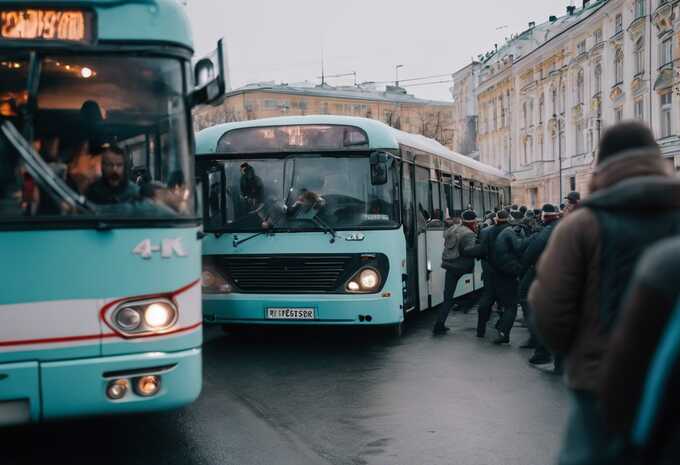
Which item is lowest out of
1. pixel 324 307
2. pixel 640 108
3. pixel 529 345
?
pixel 529 345

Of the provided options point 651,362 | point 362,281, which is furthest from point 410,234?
point 651,362

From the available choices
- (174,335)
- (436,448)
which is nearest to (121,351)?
(174,335)

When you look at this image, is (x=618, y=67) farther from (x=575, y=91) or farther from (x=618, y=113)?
(x=575, y=91)

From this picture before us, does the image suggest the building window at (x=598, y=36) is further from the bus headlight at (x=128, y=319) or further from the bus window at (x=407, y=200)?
the bus headlight at (x=128, y=319)

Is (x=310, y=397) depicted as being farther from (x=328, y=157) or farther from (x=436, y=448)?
(x=328, y=157)

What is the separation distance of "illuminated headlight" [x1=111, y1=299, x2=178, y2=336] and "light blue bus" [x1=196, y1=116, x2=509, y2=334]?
4.69 meters

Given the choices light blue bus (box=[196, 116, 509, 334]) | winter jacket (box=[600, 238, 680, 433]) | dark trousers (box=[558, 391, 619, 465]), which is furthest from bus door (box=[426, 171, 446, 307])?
winter jacket (box=[600, 238, 680, 433])

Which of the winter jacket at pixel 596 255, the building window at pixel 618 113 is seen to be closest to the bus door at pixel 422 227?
the winter jacket at pixel 596 255

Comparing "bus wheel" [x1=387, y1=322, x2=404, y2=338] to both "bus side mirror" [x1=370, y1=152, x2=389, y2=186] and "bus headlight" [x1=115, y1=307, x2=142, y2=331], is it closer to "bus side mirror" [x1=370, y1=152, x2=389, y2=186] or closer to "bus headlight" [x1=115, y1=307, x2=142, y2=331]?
"bus side mirror" [x1=370, y1=152, x2=389, y2=186]

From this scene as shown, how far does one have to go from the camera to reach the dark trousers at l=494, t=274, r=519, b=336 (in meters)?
11.2

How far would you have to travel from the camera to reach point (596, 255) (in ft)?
10.4

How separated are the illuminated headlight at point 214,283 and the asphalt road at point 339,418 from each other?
2.66 feet

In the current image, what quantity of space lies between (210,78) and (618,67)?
155 feet

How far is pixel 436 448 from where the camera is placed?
6129 mm
